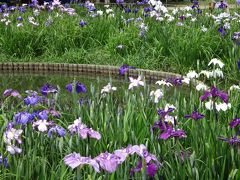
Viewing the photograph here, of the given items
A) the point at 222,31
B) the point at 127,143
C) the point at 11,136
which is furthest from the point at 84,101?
the point at 222,31

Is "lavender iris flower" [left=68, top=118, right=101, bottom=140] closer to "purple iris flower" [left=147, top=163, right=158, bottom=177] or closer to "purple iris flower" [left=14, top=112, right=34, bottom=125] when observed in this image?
"purple iris flower" [left=14, top=112, right=34, bottom=125]

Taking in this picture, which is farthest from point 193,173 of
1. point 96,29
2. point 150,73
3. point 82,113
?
point 96,29

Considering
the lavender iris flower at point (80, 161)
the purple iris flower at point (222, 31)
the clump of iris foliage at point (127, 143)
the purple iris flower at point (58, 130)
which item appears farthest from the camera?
the purple iris flower at point (222, 31)

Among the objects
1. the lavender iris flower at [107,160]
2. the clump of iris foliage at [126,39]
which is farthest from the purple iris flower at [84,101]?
the clump of iris foliage at [126,39]

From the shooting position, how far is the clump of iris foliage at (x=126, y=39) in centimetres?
748

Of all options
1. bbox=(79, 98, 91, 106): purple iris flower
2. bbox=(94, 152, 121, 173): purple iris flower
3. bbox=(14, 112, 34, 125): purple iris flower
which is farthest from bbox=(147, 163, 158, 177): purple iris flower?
bbox=(79, 98, 91, 106): purple iris flower

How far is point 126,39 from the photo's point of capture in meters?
8.30

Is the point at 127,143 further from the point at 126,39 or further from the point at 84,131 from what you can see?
the point at 126,39

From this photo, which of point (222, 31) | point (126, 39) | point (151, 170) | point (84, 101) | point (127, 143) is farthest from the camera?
point (126, 39)

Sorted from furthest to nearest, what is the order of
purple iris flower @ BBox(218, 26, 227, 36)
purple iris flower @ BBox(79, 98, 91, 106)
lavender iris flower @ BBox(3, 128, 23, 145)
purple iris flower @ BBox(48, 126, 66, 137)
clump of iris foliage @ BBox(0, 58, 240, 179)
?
purple iris flower @ BBox(218, 26, 227, 36) → purple iris flower @ BBox(79, 98, 91, 106) → purple iris flower @ BBox(48, 126, 66, 137) → lavender iris flower @ BBox(3, 128, 23, 145) → clump of iris foliage @ BBox(0, 58, 240, 179)

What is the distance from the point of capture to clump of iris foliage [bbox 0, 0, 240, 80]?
7.48 m

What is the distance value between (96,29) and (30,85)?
214cm

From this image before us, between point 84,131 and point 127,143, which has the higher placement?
point 84,131

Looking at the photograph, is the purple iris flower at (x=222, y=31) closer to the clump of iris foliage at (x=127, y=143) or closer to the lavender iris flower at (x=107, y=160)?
the clump of iris foliage at (x=127, y=143)
